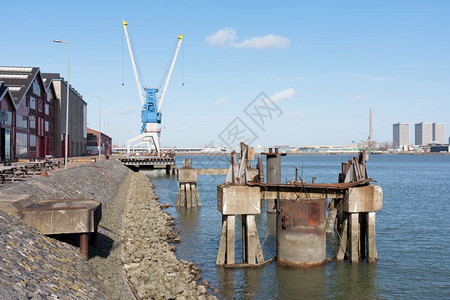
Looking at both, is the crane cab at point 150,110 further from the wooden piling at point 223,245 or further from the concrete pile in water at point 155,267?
the wooden piling at point 223,245

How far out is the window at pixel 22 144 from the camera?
54500mm

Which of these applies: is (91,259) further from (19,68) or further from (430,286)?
(19,68)

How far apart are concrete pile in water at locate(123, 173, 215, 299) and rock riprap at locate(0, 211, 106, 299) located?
216cm

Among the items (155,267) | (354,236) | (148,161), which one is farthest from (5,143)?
(354,236)

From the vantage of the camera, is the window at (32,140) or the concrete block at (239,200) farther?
the window at (32,140)

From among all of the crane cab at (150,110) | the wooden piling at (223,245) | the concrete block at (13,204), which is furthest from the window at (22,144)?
the wooden piling at (223,245)

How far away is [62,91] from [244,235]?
7096 cm

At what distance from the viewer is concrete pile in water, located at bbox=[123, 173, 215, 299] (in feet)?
46.2

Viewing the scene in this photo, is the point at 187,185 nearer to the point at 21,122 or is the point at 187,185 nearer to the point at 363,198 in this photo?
the point at 363,198

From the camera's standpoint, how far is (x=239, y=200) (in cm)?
1905

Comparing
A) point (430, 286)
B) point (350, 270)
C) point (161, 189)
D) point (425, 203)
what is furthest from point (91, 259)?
point (161, 189)

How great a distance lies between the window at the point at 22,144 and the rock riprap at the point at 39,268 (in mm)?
45676

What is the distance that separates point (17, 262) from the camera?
34.0 ft

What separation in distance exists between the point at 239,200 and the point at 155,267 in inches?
192
